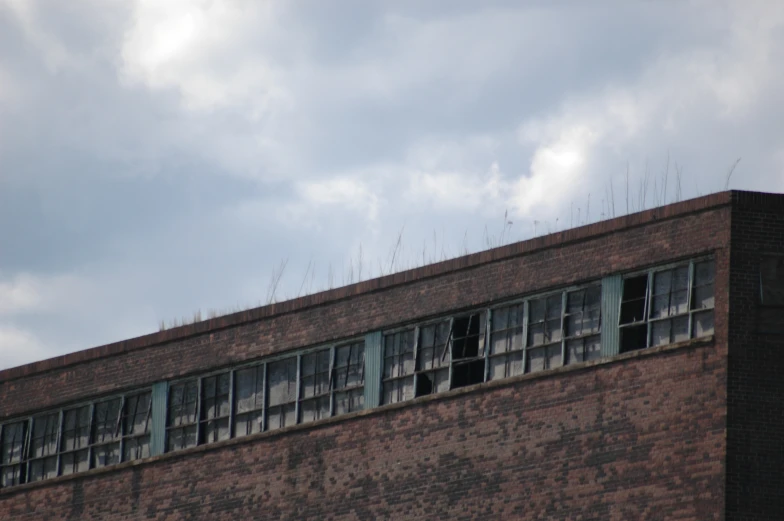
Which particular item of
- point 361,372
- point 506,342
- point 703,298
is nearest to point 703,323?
point 703,298

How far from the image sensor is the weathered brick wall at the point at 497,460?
2225 centimetres

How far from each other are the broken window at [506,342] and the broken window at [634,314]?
6.30 feet

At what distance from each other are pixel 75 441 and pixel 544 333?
10944 millimetres

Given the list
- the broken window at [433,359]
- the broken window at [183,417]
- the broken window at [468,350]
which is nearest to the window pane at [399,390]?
the broken window at [433,359]

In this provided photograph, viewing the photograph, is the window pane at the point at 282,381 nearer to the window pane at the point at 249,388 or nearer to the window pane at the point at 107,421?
the window pane at the point at 249,388

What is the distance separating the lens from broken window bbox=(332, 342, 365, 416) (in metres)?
26.7

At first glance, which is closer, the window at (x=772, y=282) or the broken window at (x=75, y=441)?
the window at (x=772, y=282)

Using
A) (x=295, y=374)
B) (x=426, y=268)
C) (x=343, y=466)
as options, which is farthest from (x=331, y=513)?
(x=426, y=268)

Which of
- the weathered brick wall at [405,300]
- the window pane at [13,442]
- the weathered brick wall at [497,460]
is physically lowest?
the weathered brick wall at [497,460]

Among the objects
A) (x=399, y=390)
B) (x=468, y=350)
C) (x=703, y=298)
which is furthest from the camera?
(x=399, y=390)

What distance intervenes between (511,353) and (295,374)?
4.69 m

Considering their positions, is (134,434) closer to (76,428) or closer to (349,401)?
(76,428)

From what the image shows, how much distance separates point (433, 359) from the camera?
25.8 meters

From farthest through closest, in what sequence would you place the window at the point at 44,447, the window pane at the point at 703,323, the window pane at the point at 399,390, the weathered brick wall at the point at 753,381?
the window at the point at 44,447 → the window pane at the point at 399,390 → the window pane at the point at 703,323 → the weathered brick wall at the point at 753,381
